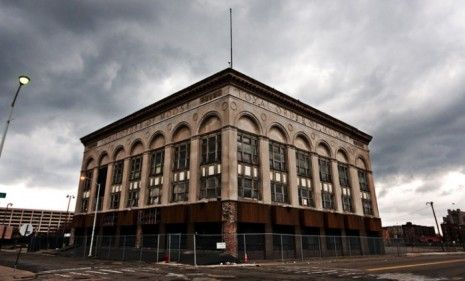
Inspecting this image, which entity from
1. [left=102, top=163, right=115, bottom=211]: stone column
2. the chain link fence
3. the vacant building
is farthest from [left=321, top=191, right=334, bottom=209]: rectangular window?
[left=102, top=163, right=115, bottom=211]: stone column

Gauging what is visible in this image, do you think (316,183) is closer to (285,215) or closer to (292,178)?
(292,178)

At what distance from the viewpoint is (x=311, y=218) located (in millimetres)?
37438

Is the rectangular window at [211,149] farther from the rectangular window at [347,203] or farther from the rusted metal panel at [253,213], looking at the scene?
the rectangular window at [347,203]

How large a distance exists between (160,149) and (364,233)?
3032cm

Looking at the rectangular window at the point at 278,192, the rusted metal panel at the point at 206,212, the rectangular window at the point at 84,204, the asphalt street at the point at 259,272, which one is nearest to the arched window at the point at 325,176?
the rectangular window at the point at 278,192

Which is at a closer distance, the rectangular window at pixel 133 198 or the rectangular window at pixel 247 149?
the rectangular window at pixel 247 149

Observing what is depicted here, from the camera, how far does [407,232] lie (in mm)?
131625

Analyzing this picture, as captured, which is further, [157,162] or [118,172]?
[118,172]

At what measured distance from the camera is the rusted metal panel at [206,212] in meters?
30.4

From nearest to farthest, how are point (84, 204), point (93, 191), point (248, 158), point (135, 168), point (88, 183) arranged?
1. point (248, 158)
2. point (135, 168)
3. point (93, 191)
4. point (84, 204)
5. point (88, 183)

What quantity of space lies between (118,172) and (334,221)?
96.8ft

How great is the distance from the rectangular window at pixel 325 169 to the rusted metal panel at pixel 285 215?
8798 millimetres

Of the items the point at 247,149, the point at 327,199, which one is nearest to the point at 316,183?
the point at 327,199

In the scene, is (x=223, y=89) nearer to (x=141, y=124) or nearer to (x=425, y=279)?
(x=141, y=124)
